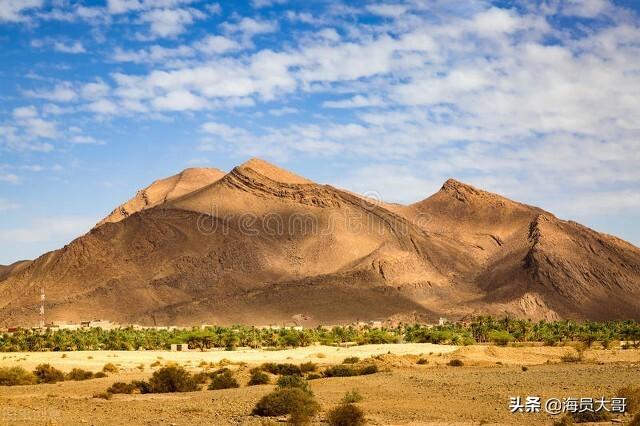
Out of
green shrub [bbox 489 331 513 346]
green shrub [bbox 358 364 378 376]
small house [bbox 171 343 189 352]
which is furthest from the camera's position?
green shrub [bbox 489 331 513 346]

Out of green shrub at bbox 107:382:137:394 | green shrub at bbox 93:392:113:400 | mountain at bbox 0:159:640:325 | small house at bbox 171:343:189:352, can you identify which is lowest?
green shrub at bbox 93:392:113:400

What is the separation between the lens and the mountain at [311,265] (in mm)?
137500

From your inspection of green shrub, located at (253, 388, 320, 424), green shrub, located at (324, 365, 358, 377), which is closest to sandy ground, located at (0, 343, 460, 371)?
green shrub, located at (324, 365, 358, 377)

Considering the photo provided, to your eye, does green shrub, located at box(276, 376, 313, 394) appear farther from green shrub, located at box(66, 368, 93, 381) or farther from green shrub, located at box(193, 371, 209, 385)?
green shrub, located at box(66, 368, 93, 381)

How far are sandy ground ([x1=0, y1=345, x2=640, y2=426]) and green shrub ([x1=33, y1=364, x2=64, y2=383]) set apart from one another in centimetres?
170

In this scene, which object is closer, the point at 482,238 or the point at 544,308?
the point at 544,308

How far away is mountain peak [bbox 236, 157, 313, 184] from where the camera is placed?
624 feet

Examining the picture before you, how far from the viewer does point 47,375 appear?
38875 millimetres

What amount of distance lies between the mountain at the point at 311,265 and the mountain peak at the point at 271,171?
1.38 m

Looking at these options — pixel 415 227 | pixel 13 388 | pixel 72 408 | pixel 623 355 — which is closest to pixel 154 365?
pixel 13 388

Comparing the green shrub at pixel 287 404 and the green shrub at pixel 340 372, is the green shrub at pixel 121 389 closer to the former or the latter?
the green shrub at pixel 287 404

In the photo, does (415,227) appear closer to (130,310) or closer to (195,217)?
(195,217)

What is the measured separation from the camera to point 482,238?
596 ft

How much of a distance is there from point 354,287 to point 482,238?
49.7 meters
